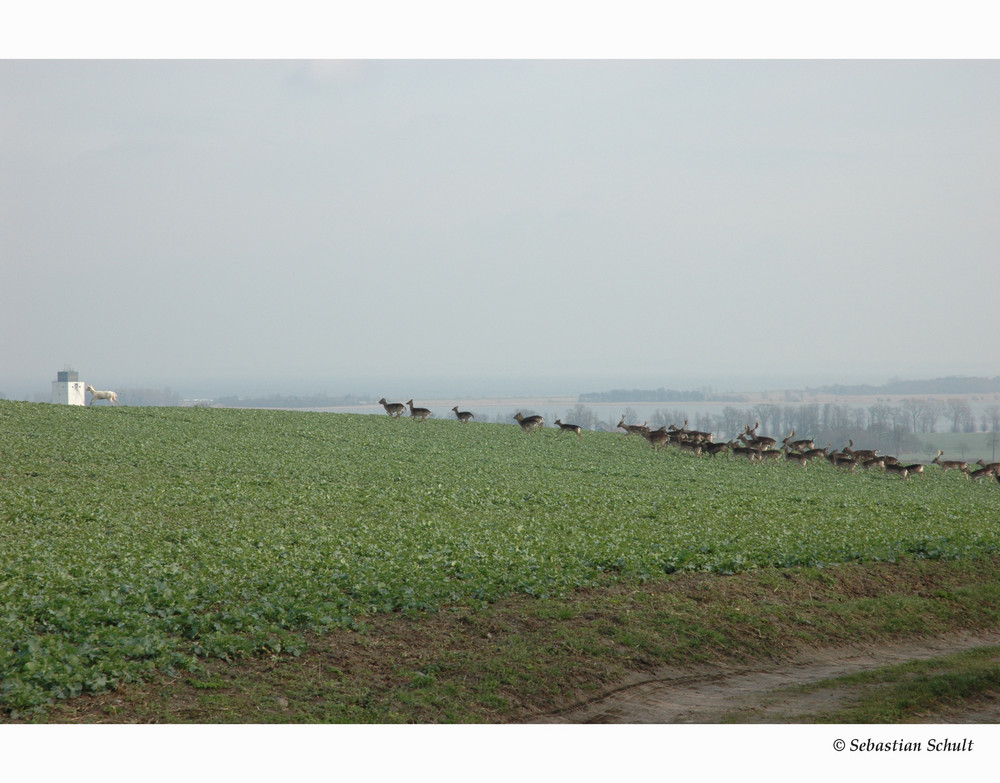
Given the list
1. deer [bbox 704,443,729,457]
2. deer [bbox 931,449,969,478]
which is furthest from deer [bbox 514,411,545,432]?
deer [bbox 931,449,969,478]

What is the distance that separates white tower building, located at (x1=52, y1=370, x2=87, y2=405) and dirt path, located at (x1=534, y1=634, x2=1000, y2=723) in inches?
2292

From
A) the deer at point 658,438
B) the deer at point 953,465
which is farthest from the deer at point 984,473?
the deer at point 658,438

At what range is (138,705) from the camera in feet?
32.7

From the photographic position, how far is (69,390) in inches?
3132

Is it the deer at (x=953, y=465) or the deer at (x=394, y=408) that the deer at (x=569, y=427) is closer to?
the deer at (x=394, y=408)

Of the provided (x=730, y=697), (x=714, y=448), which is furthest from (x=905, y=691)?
(x=714, y=448)

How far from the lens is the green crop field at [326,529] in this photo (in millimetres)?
12164

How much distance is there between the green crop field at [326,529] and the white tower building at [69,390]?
122 feet

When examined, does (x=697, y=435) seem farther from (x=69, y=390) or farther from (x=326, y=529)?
(x=69, y=390)

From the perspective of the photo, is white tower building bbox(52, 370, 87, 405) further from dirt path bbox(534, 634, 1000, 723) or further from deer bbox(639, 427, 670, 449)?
dirt path bbox(534, 634, 1000, 723)

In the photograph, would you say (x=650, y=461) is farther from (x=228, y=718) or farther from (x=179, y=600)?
(x=228, y=718)

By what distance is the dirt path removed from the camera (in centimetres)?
1088

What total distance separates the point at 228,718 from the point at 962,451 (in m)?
81.3

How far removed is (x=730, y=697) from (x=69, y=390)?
80850mm
